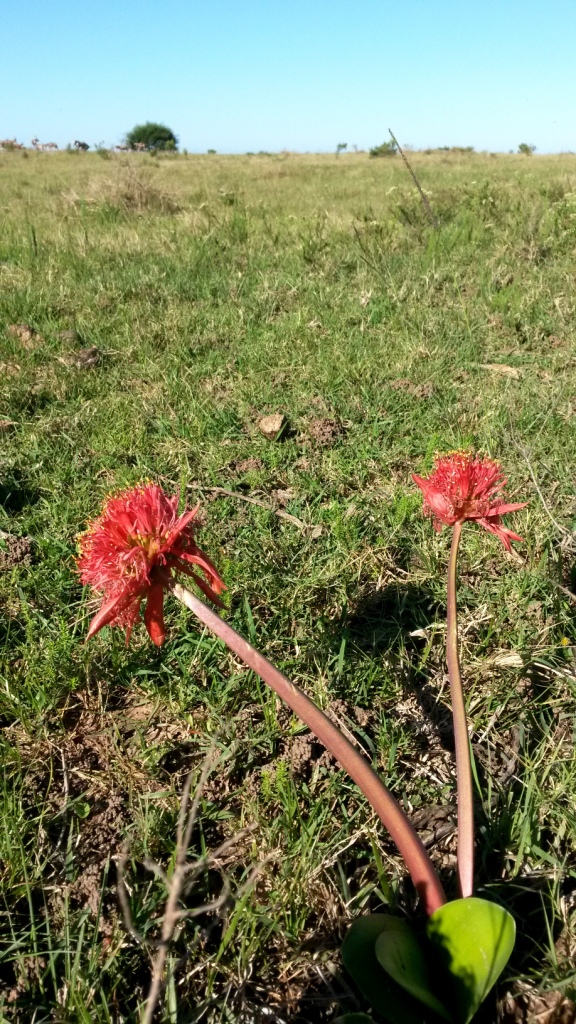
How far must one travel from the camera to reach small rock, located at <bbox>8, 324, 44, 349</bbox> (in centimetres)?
392

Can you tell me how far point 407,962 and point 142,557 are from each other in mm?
808

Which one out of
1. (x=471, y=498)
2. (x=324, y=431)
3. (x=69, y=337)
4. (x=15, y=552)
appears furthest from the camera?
→ (x=69, y=337)

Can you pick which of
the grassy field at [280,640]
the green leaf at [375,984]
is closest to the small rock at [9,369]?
the grassy field at [280,640]

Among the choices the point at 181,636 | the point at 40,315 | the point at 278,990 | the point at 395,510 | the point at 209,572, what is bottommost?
the point at 278,990

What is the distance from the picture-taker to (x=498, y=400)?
322 centimetres

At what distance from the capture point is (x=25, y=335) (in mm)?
3965

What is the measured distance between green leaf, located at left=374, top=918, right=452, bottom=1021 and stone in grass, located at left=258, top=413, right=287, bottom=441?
2170 mm

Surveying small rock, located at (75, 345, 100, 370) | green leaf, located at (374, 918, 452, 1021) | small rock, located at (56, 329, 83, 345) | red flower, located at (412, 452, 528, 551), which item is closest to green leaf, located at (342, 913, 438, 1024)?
green leaf, located at (374, 918, 452, 1021)

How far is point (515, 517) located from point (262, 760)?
1.26m

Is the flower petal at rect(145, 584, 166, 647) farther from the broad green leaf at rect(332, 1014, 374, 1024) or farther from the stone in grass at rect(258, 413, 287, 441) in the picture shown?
the stone in grass at rect(258, 413, 287, 441)

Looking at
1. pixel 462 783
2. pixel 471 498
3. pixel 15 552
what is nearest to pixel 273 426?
pixel 15 552

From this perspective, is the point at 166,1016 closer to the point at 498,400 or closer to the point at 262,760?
the point at 262,760

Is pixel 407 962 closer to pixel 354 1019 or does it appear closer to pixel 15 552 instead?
pixel 354 1019

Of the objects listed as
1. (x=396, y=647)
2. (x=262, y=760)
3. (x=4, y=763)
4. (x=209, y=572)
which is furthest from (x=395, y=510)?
(x=4, y=763)
